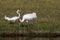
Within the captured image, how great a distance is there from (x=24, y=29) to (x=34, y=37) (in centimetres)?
128

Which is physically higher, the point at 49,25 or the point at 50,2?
the point at 50,2

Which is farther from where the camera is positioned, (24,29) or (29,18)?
(29,18)

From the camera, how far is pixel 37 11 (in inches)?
1164

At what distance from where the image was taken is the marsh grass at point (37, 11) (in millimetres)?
24425

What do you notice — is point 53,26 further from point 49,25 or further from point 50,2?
point 50,2

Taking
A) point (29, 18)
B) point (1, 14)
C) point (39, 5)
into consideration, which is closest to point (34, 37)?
point (29, 18)

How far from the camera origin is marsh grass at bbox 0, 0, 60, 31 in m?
24.4

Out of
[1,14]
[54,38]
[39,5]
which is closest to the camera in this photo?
[54,38]

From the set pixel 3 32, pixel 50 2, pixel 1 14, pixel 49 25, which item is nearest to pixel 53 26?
pixel 49 25

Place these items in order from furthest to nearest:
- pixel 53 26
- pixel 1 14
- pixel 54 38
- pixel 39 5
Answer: pixel 39 5
pixel 1 14
pixel 53 26
pixel 54 38

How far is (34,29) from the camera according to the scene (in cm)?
2397

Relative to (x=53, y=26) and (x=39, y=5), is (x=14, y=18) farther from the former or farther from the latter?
(x=39, y=5)

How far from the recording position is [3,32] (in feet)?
76.2

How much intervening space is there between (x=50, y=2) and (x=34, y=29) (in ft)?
27.5
